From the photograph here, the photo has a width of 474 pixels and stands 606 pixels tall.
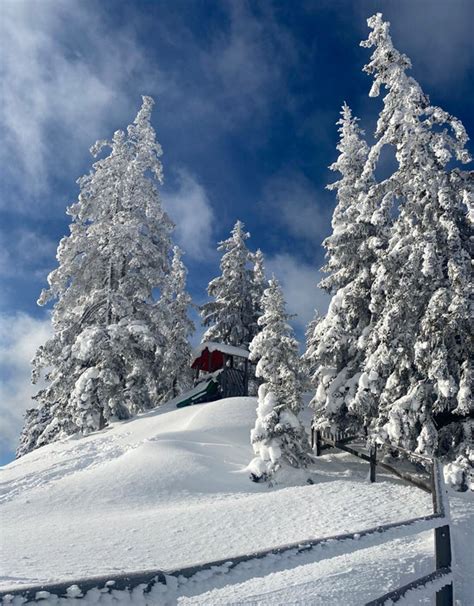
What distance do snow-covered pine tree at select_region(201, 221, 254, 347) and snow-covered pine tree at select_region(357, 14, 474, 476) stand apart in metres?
20.7

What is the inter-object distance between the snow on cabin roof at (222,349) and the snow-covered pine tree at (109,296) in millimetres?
5627

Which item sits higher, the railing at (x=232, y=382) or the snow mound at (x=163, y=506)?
the railing at (x=232, y=382)

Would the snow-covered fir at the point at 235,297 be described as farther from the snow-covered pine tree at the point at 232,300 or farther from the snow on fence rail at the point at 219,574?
the snow on fence rail at the point at 219,574

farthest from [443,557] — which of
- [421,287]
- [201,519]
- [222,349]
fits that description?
[222,349]

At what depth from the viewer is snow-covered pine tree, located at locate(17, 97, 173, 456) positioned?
2222 cm

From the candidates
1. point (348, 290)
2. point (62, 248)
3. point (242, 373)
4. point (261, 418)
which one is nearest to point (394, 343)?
point (348, 290)

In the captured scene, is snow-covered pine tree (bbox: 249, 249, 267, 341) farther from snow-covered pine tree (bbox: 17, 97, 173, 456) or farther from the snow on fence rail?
the snow on fence rail

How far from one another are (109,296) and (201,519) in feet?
57.3

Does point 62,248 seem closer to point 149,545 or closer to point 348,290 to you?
point 348,290

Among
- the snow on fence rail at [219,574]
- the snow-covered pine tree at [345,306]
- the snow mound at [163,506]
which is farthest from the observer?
the snow-covered pine tree at [345,306]

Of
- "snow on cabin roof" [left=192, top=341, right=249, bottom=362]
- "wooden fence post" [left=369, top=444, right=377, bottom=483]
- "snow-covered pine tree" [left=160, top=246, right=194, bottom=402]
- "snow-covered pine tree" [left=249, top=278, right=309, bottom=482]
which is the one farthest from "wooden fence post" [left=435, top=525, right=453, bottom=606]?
"snow-covered pine tree" [left=160, top=246, right=194, bottom=402]

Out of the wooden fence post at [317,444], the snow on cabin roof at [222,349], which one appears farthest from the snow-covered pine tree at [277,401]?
the snow on cabin roof at [222,349]

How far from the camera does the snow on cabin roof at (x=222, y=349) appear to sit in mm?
29402

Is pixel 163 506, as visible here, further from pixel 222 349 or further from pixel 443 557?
pixel 222 349
